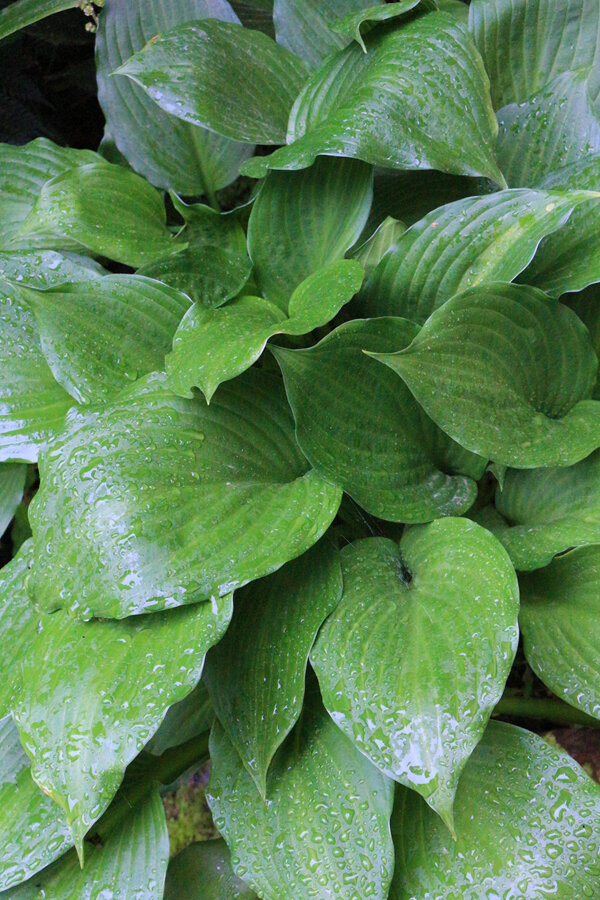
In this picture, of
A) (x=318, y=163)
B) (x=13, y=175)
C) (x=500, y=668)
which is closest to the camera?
(x=500, y=668)

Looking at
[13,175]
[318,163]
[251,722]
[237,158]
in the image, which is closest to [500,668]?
[251,722]

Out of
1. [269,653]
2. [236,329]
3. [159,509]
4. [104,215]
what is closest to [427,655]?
[269,653]

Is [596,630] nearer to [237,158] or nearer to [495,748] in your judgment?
[495,748]

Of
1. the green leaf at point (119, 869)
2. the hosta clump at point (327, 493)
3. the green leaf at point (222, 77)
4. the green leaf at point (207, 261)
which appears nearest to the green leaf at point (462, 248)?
the hosta clump at point (327, 493)

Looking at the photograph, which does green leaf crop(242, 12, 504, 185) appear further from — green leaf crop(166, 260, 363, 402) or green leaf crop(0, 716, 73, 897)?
green leaf crop(0, 716, 73, 897)

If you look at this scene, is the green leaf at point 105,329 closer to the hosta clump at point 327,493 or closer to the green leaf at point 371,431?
the hosta clump at point 327,493

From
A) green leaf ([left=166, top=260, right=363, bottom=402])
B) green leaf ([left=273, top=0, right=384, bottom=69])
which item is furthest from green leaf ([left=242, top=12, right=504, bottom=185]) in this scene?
green leaf ([left=273, top=0, right=384, bottom=69])
